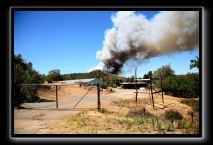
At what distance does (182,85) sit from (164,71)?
0.81m

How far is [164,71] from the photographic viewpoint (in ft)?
32.7

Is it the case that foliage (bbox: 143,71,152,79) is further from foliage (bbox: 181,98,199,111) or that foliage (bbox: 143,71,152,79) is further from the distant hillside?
foliage (bbox: 181,98,199,111)

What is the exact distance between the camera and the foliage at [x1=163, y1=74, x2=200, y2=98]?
946 centimetres

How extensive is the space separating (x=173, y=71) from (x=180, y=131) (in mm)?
2529

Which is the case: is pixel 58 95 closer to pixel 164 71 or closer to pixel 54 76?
pixel 54 76

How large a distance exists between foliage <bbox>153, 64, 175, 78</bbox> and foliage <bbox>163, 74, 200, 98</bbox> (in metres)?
0.26

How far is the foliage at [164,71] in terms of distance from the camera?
31.8 feet

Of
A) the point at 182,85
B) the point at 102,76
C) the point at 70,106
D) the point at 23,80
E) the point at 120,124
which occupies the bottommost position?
the point at 120,124

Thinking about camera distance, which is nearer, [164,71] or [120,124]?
[120,124]

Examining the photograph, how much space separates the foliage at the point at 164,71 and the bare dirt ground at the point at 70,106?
928 mm

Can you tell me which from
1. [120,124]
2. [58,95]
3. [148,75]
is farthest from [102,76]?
[120,124]

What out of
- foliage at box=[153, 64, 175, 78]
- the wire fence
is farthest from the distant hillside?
foliage at box=[153, 64, 175, 78]
